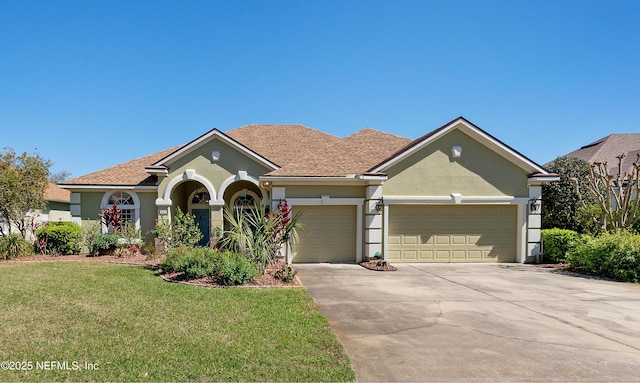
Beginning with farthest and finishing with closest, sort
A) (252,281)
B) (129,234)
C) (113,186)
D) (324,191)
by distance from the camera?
(113,186), (129,234), (324,191), (252,281)

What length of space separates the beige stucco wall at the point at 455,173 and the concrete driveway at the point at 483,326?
3.96 metres

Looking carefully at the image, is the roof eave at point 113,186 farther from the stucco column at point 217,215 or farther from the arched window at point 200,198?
the stucco column at point 217,215

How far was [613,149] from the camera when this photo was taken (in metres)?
26.5

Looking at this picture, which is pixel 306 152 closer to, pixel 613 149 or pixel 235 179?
pixel 235 179

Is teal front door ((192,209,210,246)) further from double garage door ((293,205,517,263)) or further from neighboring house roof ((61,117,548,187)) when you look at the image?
double garage door ((293,205,517,263))

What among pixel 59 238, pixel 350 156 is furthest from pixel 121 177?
pixel 350 156

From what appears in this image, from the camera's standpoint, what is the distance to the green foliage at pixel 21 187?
14328 millimetres

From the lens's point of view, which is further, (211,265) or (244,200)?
Answer: (244,200)

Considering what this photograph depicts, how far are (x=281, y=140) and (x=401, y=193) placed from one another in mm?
8806

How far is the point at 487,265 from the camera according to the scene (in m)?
14.0

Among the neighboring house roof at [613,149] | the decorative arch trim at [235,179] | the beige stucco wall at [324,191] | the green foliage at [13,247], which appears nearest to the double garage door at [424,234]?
the beige stucco wall at [324,191]

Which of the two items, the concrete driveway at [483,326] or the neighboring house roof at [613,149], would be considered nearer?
the concrete driveway at [483,326]

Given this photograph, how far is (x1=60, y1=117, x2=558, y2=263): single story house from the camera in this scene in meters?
13.8

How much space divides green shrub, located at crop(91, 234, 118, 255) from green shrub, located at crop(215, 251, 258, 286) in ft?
24.2
